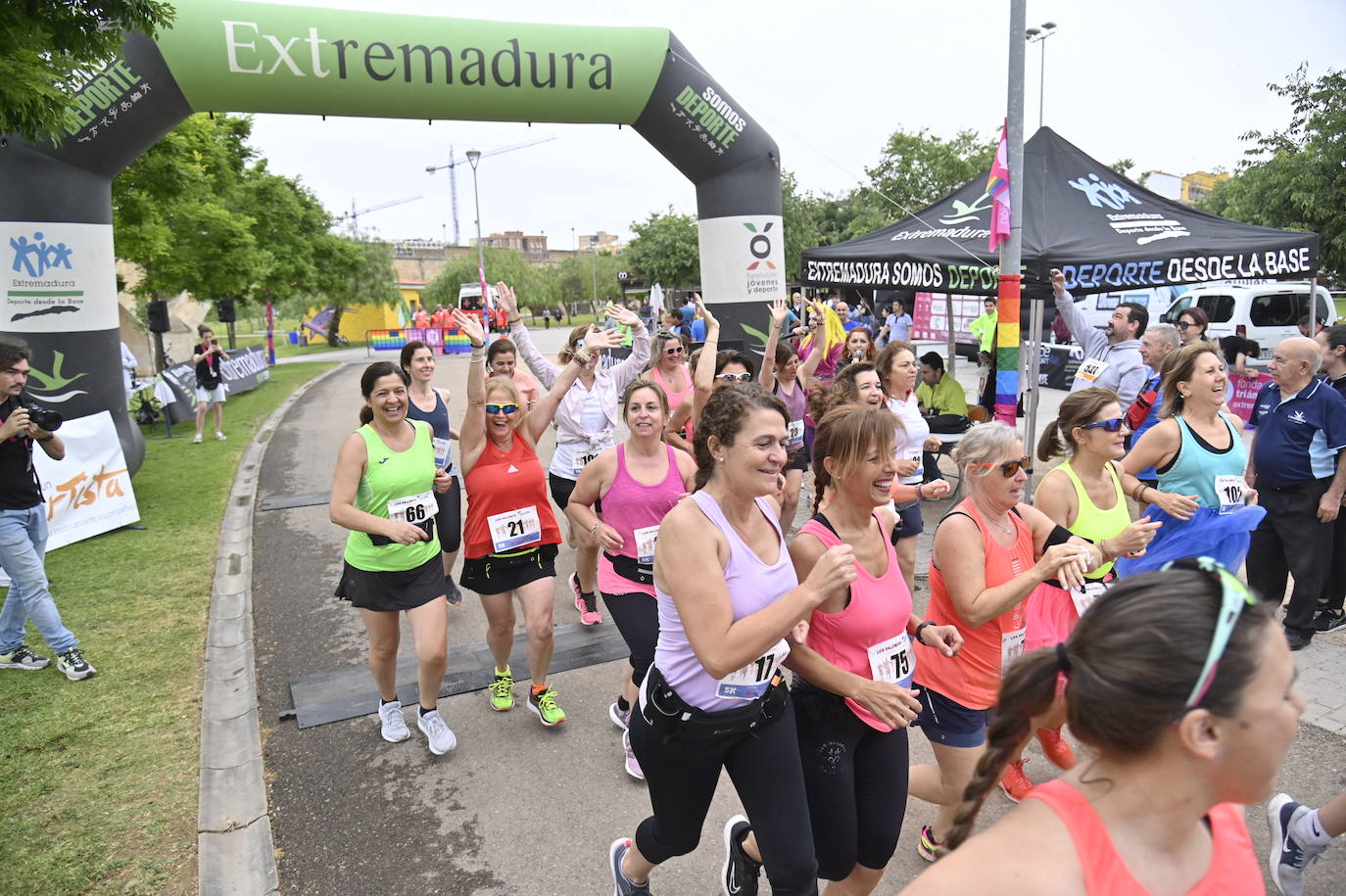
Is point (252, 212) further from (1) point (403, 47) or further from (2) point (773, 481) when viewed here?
(2) point (773, 481)

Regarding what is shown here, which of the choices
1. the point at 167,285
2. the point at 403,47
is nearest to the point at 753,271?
the point at 403,47

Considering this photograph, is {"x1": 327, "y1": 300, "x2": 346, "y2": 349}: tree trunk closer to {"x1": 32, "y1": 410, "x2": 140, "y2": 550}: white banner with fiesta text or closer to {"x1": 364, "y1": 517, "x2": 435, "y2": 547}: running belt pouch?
{"x1": 32, "y1": 410, "x2": 140, "y2": 550}: white banner with fiesta text

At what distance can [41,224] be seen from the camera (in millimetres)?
8469

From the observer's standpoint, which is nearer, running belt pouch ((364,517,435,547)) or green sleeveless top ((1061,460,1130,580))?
green sleeveless top ((1061,460,1130,580))

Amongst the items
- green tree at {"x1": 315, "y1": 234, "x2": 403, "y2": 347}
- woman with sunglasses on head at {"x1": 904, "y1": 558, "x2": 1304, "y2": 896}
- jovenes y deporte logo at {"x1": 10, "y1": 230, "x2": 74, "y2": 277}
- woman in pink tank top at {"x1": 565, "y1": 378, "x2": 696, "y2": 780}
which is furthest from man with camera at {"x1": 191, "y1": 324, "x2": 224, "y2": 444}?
green tree at {"x1": 315, "y1": 234, "x2": 403, "y2": 347}

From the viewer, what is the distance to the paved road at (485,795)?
11.2ft

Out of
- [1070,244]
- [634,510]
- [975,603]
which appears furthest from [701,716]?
[1070,244]

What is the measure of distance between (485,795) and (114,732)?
215 centimetres

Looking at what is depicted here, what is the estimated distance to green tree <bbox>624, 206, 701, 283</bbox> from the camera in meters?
49.7

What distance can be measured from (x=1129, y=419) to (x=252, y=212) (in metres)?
28.7

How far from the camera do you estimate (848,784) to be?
8.54 ft

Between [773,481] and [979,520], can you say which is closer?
[773,481]

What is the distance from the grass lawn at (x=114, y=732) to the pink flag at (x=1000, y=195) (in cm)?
639

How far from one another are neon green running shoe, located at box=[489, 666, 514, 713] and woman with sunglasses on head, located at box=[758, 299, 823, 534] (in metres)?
2.36
